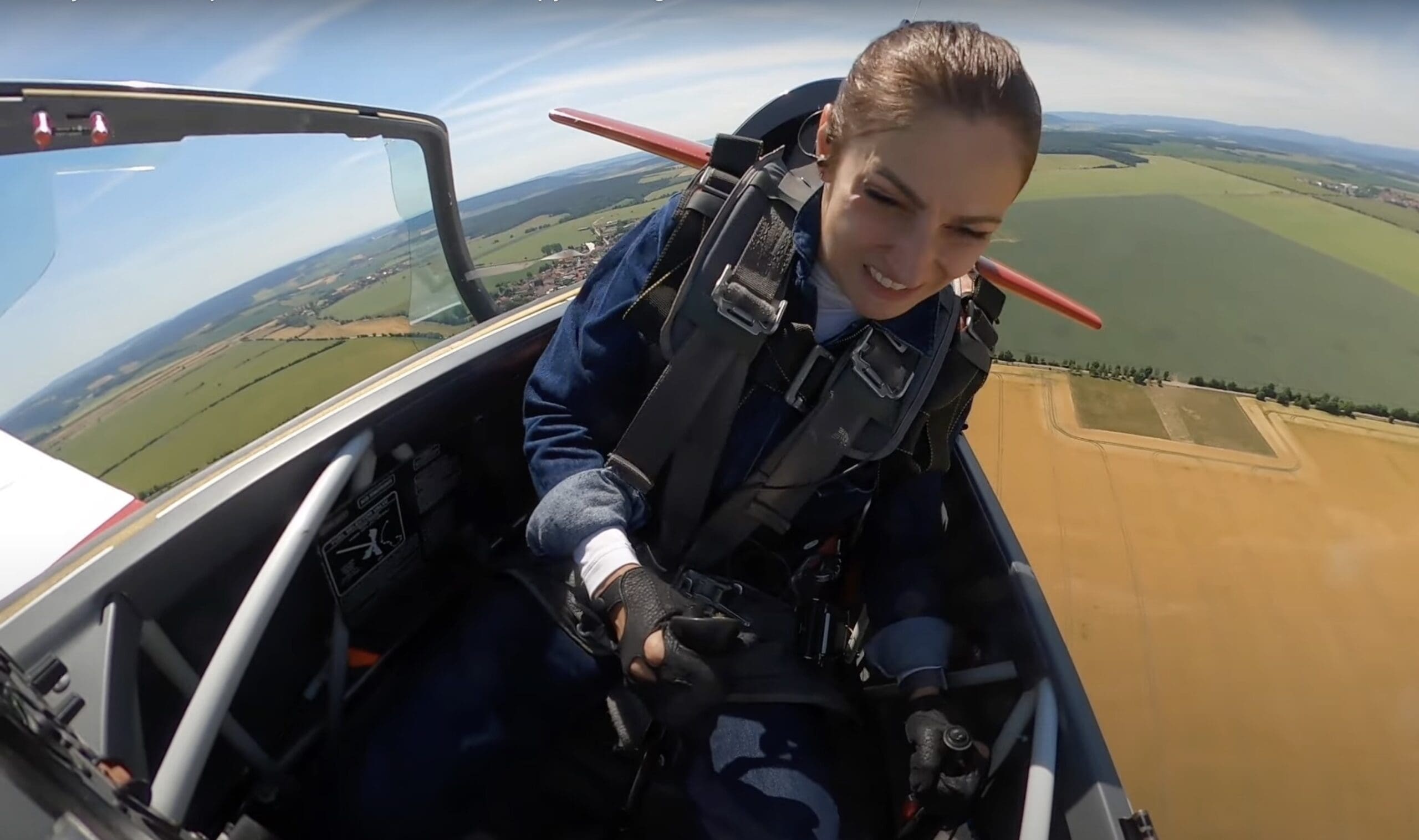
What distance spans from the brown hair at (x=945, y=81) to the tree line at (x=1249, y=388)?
399 inches

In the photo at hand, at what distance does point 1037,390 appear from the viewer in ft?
29.9

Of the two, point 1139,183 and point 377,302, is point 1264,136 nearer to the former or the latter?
point 1139,183

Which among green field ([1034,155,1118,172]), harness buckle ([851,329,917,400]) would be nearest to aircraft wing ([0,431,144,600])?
harness buckle ([851,329,917,400])

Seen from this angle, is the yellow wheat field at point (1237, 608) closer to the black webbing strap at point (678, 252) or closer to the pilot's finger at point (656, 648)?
the pilot's finger at point (656, 648)

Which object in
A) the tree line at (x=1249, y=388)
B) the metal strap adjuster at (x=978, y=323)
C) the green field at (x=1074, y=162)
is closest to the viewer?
the metal strap adjuster at (x=978, y=323)

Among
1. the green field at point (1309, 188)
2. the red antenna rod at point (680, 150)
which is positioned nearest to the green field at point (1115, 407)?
the red antenna rod at point (680, 150)

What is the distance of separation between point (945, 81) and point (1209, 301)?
16.7 metres

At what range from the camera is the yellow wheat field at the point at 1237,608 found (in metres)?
3.51

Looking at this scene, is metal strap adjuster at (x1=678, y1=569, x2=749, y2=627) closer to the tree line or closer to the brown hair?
the brown hair

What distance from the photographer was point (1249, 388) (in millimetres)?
10000

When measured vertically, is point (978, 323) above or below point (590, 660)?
above

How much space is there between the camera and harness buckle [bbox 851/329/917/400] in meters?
1.04

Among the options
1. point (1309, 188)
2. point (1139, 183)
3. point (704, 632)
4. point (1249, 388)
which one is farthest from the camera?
point (1139, 183)

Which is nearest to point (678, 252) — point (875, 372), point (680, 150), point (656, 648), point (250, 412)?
point (875, 372)
